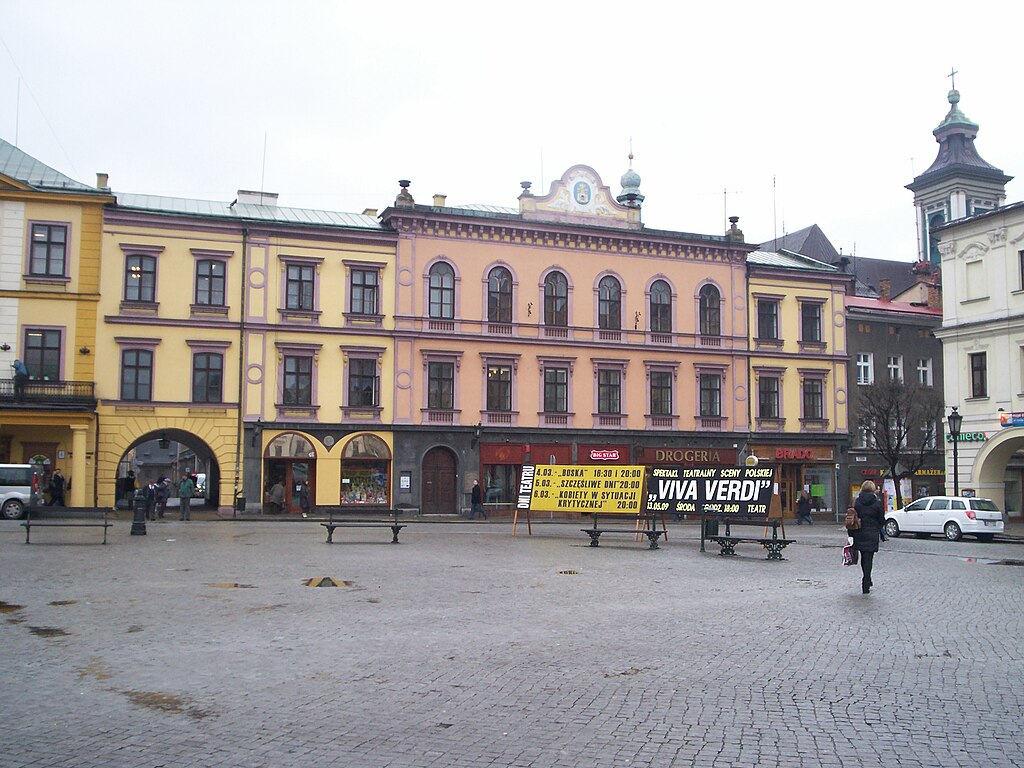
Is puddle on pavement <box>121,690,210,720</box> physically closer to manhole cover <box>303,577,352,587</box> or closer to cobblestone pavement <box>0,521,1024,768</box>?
cobblestone pavement <box>0,521,1024,768</box>

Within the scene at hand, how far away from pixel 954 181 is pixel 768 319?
2387 inches

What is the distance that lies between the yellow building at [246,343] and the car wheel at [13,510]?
214 inches

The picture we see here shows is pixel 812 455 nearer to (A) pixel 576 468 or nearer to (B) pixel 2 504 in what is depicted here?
(A) pixel 576 468

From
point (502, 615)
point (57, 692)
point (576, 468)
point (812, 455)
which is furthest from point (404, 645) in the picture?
point (812, 455)

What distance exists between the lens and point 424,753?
6.93 meters

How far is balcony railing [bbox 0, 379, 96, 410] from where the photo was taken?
3878 centimetres

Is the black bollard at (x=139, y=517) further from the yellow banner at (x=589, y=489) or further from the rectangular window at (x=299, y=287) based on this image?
the rectangular window at (x=299, y=287)

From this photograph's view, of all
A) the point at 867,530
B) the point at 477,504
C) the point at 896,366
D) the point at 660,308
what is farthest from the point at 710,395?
the point at 867,530

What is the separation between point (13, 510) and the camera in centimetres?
3503

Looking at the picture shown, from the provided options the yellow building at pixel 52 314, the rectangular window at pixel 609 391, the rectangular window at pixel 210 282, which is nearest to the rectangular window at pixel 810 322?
the rectangular window at pixel 609 391

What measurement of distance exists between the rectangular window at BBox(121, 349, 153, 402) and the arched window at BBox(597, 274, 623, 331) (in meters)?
21.3

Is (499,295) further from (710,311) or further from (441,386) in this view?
(710,311)

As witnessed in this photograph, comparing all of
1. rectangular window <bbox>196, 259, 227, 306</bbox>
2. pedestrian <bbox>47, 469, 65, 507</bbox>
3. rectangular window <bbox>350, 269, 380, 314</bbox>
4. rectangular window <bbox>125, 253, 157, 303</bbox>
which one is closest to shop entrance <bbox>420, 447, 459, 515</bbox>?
rectangular window <bbox>350, 269, 380, 314</bbox>

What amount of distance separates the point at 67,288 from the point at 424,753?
1528 inches
